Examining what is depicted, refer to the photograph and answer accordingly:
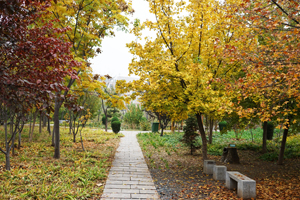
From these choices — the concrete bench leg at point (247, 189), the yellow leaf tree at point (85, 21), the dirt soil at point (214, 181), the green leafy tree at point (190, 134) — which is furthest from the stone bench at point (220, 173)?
the yellow leaf tree at point (85, 21)

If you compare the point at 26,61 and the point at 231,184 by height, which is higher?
the point at 26,61

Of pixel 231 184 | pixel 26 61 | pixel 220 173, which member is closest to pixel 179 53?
pixel 220 173

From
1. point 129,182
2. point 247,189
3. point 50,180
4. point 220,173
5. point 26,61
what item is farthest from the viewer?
point 220,173

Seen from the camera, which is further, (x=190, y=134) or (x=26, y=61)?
(x=190, y=134)

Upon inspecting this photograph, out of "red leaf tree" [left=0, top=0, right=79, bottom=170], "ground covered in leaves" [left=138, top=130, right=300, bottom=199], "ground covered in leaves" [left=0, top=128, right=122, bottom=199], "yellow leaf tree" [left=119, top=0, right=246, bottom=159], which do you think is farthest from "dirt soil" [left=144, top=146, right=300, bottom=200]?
"red leaf tree" [left=0, top=0, right=79, bottom=170]

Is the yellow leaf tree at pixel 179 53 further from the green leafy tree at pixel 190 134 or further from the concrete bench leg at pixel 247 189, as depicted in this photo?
the green leafy tree at pixel 190 134

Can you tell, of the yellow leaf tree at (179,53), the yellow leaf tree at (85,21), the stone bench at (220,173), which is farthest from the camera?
the yellow leaf tree at (85,21)

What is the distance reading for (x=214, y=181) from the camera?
18.7 ft

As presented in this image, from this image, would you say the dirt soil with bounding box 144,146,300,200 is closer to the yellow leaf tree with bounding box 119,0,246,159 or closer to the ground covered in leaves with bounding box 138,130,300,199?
the ground covered in leaves with bounding box 138,130,300,199

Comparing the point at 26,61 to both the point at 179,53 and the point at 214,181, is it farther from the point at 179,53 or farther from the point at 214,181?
the point at 214,181

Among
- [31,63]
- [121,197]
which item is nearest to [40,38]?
[31,63]

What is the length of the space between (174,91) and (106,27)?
12.2 ft

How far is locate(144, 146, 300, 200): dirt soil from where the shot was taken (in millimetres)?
4688

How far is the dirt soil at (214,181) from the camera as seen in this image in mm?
4688
